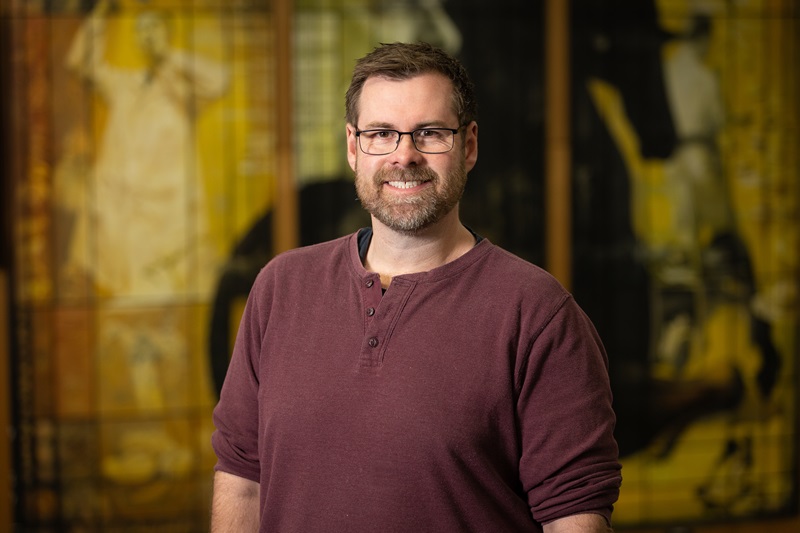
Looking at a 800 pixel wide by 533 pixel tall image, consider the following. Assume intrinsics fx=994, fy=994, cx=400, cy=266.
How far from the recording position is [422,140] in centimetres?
151

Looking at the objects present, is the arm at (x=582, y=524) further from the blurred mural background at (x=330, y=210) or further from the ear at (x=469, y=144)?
the blurred mural background at (x=330, y=210)

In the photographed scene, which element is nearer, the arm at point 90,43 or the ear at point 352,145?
the ear at point 352,145

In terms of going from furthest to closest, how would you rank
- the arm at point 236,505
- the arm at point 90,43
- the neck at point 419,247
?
the arm at point 90,43 < the arm at point 236,505 < the neck at point 419,247

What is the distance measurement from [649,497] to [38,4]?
101 inches

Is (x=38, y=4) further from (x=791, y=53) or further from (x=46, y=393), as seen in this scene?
(x=791, y=53)

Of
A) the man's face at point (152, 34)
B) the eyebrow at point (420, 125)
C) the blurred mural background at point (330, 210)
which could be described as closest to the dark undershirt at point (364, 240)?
the eyebrow at point (420, 125)

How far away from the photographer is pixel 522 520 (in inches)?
57.9

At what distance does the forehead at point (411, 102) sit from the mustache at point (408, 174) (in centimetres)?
7

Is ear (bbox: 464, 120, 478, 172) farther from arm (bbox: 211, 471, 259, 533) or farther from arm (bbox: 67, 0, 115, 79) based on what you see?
arm (bbox: 67, 0, 115, 79)

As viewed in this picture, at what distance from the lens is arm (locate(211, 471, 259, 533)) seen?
65.0 inches

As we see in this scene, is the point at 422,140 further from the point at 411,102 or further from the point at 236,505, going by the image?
the point at 236,505

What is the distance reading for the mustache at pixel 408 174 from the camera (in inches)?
58.9

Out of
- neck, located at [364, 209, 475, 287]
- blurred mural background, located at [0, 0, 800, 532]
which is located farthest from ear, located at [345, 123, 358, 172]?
blurred mural background, located at [0, 0, 800, 532]

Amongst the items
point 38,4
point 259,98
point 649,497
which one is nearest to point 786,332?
point 649,497
